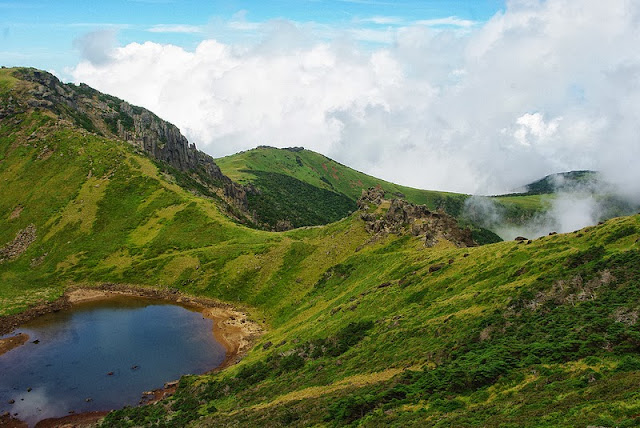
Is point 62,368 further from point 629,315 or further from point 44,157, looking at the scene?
point 44,157

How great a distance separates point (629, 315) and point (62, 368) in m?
81.7

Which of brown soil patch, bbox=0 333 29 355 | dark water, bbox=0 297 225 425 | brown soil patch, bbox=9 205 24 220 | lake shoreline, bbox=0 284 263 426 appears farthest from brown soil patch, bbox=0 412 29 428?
brown soil patch, bbox=9 205 24 220

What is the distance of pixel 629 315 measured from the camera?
35594mm

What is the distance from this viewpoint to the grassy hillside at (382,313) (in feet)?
104

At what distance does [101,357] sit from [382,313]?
5276cm

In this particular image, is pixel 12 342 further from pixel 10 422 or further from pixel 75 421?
pixel 75 421

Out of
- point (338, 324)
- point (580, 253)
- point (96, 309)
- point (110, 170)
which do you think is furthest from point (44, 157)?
point (580, 253)

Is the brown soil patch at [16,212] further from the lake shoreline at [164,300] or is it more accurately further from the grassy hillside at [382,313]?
the lake shoreline at [164,300]

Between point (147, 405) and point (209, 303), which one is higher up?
point (209, 303)

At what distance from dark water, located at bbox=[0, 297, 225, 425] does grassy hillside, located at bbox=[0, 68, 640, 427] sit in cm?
1030

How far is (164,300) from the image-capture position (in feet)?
358

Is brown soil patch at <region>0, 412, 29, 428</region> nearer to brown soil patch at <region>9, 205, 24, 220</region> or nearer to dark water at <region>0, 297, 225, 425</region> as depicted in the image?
dark water at <region>0, 297, 225, 425</region>

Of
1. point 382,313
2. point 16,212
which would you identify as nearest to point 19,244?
point 16,212

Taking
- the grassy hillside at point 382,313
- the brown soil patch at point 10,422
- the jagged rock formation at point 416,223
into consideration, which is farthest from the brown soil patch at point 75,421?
the jagged rock formation at point 416,223
